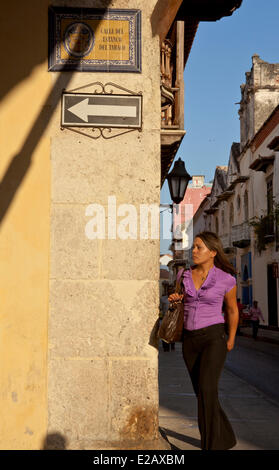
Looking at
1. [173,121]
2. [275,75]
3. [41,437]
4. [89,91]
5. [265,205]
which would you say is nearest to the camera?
[41,437]

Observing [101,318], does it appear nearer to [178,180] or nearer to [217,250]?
[217,250]

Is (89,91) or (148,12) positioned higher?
(148,12)

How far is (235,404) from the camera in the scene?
6.96m

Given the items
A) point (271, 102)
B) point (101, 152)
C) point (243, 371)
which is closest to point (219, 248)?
point (101, 152)

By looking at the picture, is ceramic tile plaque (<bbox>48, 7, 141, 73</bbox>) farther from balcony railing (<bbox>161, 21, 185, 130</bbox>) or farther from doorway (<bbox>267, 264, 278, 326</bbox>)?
doorway (<bbox>267, 264, 278, 326</bbox>)

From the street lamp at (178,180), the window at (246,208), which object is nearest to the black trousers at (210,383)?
the street lamp at (178,180)

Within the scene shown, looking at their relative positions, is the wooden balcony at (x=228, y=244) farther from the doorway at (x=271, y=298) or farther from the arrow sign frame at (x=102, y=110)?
the arrow sign frame at (x=102, y=110)

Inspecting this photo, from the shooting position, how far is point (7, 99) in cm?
449

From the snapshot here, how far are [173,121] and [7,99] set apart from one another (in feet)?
20.4

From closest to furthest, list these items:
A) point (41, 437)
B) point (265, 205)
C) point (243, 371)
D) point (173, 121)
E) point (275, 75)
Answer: point (41, 437) → point (173, 121) → point (243, 371) → point (265, 205) → point (275, 75)

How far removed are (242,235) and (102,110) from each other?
29303 millimetres

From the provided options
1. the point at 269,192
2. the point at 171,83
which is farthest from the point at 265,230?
the point at 171,83

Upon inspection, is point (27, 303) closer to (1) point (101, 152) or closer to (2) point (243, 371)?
(1) point (101, 152)

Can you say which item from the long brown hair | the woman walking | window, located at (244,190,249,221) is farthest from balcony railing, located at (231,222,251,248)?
the woman walking
